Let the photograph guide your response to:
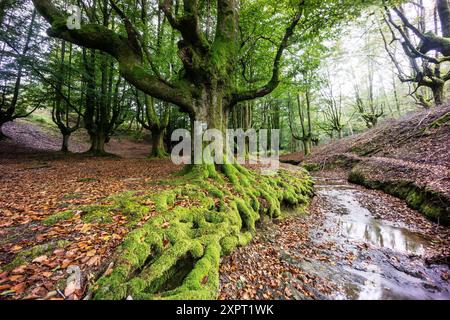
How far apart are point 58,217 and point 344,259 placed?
549cm

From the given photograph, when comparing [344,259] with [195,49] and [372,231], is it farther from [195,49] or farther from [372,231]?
[195,49]

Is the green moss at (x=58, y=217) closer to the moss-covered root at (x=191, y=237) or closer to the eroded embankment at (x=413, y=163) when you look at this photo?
the moss-covered root at (x=191, y=237)

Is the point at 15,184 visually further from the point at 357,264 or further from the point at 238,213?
the point at 357,264

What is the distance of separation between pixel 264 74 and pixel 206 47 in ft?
22.1

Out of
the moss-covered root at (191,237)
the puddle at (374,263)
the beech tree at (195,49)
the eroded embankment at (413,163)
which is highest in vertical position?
the beech tree at (195,49)

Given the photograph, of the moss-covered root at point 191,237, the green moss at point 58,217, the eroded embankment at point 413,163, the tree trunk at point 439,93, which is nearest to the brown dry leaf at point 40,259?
the moss-covered root at point 191,237

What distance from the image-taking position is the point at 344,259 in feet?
14.1

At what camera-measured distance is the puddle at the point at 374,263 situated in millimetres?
3342

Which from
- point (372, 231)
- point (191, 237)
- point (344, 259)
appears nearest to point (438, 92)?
point (372, 231)

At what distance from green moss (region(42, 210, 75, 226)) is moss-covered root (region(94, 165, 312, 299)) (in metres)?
1.35

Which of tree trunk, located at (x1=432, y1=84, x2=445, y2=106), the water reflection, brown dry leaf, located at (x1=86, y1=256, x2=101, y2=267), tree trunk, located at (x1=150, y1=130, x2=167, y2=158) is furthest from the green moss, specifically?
tree trunk, located at (x1=432, y1=84, x2=445, y2=106)

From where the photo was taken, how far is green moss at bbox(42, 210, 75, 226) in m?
3.18

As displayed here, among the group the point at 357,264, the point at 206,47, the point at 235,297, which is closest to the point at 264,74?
the point at 206,47
